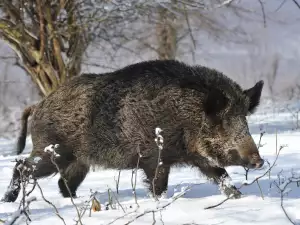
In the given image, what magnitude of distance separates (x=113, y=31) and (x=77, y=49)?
63.7 inches

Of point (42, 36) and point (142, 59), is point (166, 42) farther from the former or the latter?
point (42, 36)

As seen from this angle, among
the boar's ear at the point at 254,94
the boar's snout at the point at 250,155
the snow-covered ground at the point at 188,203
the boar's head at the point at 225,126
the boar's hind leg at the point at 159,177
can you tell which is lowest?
the snow-covered ground at the point at 188,203

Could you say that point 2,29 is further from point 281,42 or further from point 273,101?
point 281,42

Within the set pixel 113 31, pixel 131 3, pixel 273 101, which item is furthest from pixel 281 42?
pixel 131 3

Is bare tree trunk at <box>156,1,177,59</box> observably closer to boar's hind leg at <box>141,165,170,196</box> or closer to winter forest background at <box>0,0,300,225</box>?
winter forest background at <box>0,0,300,225</box>

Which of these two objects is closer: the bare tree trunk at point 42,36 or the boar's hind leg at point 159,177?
the boar's hind leg at point 159,177

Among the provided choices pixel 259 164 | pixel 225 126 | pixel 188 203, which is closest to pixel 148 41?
pixel 225 126

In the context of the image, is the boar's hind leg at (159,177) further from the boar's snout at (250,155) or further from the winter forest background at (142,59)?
the boar's snout at (250,155)

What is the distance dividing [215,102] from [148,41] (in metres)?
17.6

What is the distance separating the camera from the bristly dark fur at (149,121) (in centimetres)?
553

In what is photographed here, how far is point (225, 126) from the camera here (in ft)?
18.1

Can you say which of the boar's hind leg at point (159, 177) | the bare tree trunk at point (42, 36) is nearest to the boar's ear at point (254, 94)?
the boar's hind leg at point (159, 177)

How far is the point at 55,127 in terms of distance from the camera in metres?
5.93

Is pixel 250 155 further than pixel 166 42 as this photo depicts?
No
